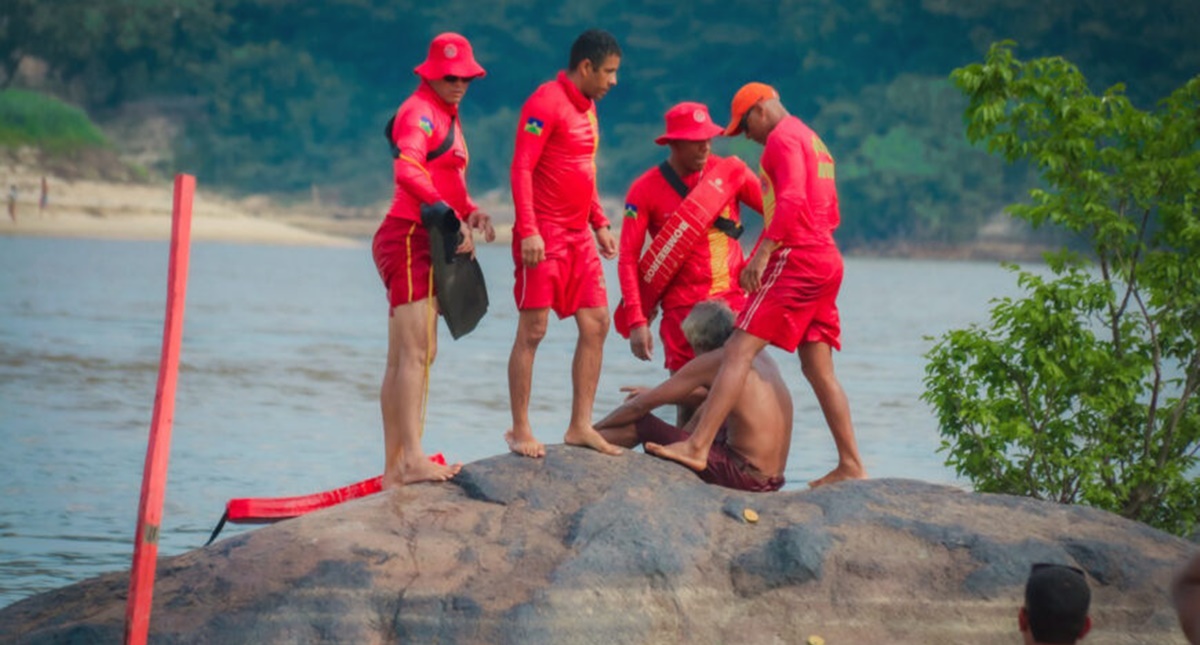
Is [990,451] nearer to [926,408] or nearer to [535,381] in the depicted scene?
[926,408]

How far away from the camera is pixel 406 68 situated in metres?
91.1

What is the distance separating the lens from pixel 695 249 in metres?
9.13

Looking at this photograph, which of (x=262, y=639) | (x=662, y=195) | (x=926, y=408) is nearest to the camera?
(x=262, y=639)

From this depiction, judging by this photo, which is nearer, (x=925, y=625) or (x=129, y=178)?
(x=925, y=625)

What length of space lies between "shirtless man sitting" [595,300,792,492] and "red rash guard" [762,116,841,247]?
0.59 m

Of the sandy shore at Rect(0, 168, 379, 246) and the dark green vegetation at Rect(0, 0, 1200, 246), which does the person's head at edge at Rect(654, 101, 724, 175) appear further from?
the dark green vegetation at Rect(0, 0, 1200, 246)

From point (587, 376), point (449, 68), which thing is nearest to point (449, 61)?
point (449, 68)

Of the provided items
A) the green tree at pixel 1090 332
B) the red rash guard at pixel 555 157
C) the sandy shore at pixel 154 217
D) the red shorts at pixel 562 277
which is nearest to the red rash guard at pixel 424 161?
the red rash guard at pixel 555 157

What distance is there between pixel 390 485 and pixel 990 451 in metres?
3.41

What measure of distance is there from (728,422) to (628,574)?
139 centimetres

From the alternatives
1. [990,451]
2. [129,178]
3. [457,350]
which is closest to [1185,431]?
Result: [990,451]

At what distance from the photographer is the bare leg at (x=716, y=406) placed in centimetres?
788

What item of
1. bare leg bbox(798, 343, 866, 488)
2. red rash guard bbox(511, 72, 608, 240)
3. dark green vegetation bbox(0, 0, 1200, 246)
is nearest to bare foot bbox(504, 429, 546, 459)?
red rash guard bbox(511, 72, 608, 240)

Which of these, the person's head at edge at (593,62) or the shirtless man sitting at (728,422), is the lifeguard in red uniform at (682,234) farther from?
the person's head at edge at (593,62)
